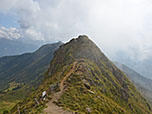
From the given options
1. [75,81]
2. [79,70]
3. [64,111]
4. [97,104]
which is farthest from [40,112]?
[79,70]

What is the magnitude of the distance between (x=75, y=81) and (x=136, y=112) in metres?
91.3

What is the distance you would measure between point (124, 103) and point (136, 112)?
17094 mm

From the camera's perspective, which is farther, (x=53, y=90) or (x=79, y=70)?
(x=79, y=70)

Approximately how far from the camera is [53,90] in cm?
8262

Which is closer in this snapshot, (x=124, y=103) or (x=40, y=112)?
(x=40, y=112)

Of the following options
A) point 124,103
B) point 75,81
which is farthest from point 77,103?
point 124,103

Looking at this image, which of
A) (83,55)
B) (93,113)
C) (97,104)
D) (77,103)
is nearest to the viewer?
(93,113)

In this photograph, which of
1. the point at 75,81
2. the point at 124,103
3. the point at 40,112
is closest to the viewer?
the point at 40,112

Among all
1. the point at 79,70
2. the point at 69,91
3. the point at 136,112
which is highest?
the point at 79,70

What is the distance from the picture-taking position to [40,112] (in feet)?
168

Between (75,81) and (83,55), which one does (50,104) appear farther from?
(83,55)

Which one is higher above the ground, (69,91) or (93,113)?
(69,91)

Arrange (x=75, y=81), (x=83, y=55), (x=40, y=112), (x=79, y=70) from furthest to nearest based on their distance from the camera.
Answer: (x=83, y=55), (x=79, y=70), (x=75, y=81), (x=40, y=112)

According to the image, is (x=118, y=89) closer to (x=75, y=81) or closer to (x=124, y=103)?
(x=124, y=103)
